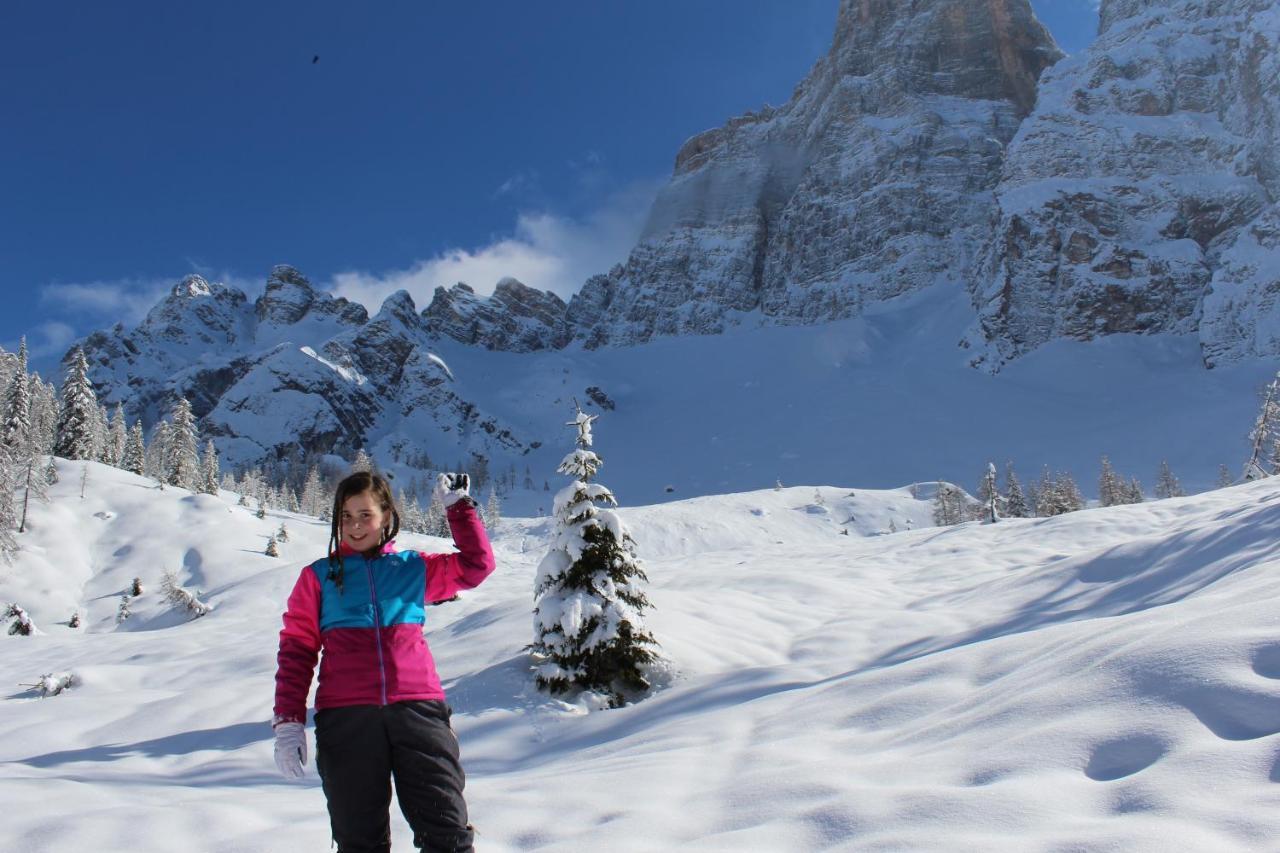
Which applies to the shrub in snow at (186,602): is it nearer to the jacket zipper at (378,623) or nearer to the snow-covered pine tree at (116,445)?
the jacket zipper at (378,623)

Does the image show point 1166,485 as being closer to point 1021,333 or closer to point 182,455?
point 1021,333

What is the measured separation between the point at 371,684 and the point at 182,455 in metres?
68.5

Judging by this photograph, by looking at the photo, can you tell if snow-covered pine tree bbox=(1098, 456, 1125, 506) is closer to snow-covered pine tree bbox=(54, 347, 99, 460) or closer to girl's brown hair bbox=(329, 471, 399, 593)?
girl's brown hair bbox=(329, 471, 399, 593)

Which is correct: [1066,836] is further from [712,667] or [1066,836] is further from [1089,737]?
[712,667]

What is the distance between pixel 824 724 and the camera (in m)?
6.49

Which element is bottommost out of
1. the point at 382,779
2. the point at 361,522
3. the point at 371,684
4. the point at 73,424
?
the point at 382,779

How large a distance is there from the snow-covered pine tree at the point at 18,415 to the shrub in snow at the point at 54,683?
131 ft

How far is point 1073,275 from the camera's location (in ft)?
457

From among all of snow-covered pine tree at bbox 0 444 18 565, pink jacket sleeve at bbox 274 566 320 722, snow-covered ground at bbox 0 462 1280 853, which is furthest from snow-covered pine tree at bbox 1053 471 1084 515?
snow-covered pine tree at bbox 0 444 18 565

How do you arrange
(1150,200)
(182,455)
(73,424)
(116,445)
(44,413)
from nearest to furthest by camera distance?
(73,424) → (44,413) → (182,455) → (116,445) → (1150,200)

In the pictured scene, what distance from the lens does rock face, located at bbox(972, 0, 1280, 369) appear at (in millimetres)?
132375

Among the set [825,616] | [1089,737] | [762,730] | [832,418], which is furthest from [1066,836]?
[832,418]

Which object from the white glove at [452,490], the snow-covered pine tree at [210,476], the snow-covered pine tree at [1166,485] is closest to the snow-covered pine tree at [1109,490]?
the snow-covered pine tree at [1166,485]

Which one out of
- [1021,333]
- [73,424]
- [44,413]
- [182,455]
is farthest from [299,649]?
[1021,333]
